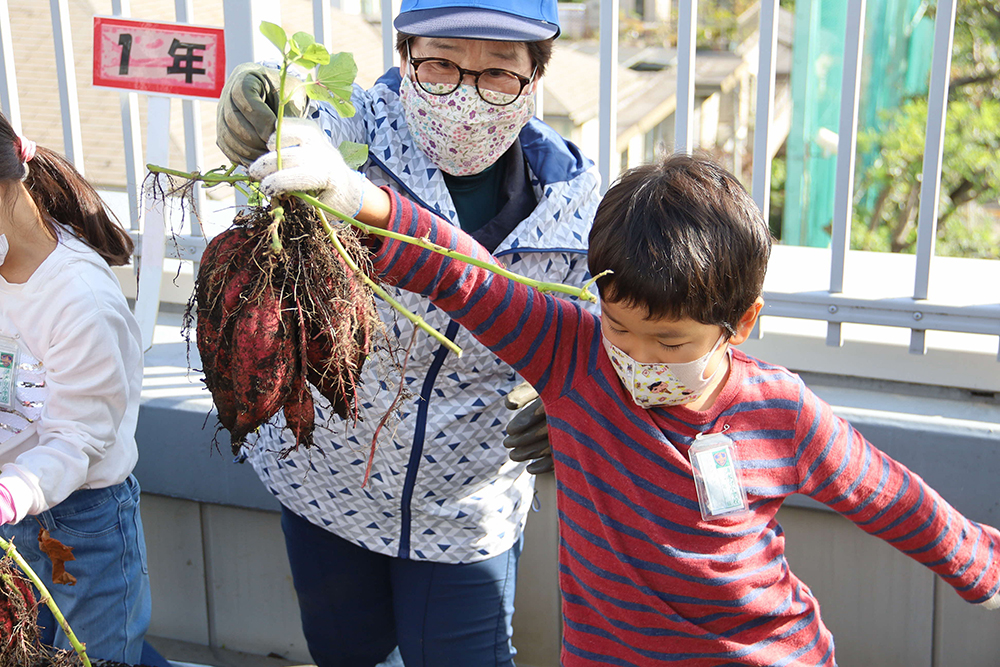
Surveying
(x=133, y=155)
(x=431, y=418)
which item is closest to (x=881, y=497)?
(x=431, y=418)

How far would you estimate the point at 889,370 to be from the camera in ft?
7.63

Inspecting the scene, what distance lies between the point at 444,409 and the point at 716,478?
0.57 meters

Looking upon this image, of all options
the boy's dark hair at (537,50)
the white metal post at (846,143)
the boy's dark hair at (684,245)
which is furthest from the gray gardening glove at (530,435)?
the white metal post at (846,143)

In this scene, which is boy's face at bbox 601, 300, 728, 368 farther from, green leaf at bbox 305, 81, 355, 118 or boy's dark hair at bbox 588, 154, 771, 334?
green leaf at bbox 305, 81, 355, 118

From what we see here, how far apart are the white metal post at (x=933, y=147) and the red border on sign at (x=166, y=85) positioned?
173 centimetres

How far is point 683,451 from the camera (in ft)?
4.48

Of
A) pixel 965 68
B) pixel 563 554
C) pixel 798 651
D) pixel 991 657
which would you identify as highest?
pixel 965 68

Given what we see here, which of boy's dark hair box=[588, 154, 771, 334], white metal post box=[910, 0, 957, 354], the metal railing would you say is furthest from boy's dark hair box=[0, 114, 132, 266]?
white metal post box=[910, 0, 957, 354]

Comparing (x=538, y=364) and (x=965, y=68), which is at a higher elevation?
(x=965, y=68)

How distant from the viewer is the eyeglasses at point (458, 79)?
4.95ft

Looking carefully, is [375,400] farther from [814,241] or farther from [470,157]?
[814,241]

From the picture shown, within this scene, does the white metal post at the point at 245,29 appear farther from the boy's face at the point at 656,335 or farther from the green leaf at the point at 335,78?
the boy's face at the point at 656,335

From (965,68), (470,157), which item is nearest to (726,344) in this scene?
(470,157)

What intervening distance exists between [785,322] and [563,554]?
133cm
